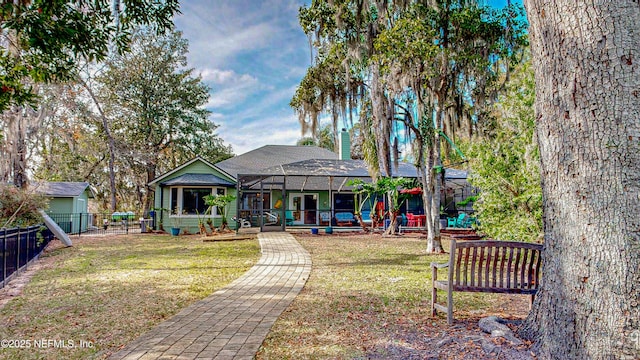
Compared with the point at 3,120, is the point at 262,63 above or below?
above

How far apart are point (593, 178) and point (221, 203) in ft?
50.7

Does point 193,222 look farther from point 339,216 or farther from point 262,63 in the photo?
point 262,63

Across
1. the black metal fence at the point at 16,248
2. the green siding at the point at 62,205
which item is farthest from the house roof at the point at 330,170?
the green siding at the point at 62,205

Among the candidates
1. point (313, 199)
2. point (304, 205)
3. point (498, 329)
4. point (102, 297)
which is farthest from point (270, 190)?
point (498, 329)

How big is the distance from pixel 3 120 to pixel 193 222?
936 centimetres

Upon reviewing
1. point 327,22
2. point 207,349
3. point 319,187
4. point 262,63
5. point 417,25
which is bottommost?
point 207,349

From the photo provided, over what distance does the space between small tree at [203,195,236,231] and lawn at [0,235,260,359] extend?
6.18m

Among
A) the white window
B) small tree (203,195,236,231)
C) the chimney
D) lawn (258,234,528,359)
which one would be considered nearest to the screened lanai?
small tree (203,195,236,231)

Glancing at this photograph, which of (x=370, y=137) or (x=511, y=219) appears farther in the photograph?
(x=370, y=137)

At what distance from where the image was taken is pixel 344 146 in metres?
22.9

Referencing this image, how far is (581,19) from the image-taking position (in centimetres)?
281

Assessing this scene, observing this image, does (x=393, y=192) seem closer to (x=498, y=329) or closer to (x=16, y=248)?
(x=498, y=329)

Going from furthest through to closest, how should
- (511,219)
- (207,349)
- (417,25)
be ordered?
1. (417,25)
2. (511,219)
3. (207,349)

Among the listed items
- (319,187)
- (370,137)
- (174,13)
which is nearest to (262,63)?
(319,187)
